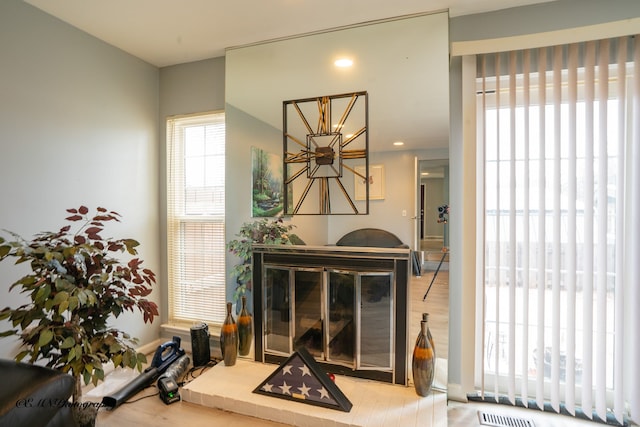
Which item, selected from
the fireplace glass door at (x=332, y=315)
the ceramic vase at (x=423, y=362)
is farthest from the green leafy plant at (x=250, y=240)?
the ceramic vase at (x=423, y=362)

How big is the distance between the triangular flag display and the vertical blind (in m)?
0.98

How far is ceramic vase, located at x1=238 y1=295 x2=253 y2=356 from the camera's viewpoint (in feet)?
7.94

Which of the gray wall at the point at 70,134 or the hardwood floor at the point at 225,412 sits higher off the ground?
the gray wall at the point at 70,134

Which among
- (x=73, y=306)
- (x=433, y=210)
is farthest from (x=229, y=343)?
(x=433, y=210)

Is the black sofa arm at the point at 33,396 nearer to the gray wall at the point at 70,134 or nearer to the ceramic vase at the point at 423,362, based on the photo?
the gray wall at the point at 70,134

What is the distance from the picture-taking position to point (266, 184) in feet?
8.00

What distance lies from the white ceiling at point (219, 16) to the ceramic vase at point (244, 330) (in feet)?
6.60

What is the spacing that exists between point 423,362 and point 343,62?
205cm

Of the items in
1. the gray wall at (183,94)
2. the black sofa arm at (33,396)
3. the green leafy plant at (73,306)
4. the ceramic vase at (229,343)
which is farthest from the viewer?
the gray wall at (183,94)

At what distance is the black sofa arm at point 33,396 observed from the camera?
117 cm

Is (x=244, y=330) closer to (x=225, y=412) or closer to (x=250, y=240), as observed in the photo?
(x=225, y=412)

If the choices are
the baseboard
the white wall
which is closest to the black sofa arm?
the white wall

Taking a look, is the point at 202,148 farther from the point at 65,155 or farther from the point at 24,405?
the point at 24,405

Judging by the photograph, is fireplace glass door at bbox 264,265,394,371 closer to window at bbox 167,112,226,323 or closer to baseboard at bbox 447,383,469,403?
baseboard at bbox 447,383,469,403
